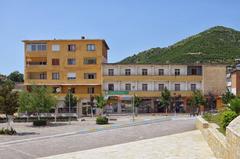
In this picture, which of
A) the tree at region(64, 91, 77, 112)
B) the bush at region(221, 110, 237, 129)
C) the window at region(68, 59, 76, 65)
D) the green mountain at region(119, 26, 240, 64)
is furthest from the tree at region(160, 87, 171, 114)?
the bush at region(221, 110, 237, 129)

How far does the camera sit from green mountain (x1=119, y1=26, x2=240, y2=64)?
101438mm

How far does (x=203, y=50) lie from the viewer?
347ft

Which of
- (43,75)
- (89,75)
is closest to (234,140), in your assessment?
(89,75)

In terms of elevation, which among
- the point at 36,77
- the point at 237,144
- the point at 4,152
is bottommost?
the point at 4,152

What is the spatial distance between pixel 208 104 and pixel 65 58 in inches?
993

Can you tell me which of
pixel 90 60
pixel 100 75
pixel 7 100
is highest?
pixel 90 60

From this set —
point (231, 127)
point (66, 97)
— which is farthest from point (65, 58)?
point (231, 127)

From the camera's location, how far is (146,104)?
72.7 m

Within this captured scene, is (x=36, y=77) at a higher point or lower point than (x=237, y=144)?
higher

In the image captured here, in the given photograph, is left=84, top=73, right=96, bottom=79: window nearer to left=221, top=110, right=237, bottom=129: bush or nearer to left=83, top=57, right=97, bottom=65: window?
left=83, top=57, right=97, bottom=65: window

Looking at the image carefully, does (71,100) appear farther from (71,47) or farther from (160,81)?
(160,81)

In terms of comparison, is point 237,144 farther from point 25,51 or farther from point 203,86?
point 25,51

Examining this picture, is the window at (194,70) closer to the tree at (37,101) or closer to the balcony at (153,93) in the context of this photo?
the balcony at (153,93)

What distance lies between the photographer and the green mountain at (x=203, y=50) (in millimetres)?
101438
